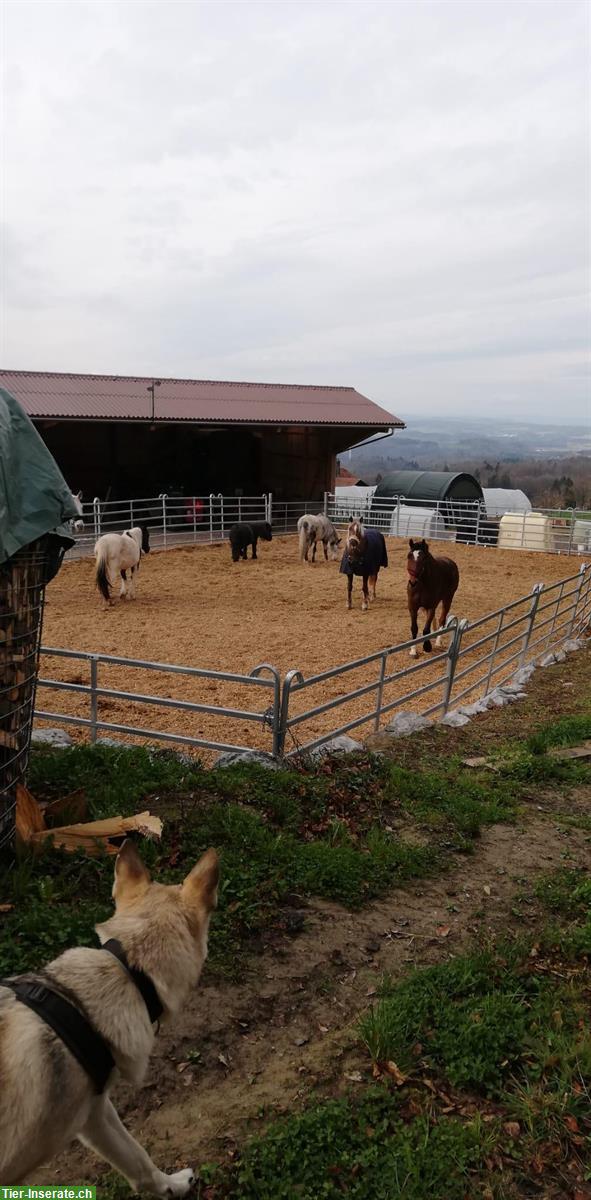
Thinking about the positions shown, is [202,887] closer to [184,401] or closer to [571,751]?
[571,751]

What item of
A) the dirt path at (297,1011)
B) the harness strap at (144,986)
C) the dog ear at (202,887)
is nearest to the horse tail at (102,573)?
the dirt path at (297,1011)

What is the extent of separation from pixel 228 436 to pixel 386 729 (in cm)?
1977

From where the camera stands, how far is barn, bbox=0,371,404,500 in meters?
20.7

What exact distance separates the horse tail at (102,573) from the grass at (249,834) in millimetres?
7280

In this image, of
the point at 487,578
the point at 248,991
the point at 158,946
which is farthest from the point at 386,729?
the point at 487,578

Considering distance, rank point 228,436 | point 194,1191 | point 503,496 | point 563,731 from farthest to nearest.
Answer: point 503,496 → point 228,436 → point 563,731 → point 194,1191

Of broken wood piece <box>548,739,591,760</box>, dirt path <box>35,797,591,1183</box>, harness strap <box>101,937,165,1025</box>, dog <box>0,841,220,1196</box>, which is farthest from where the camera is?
broken wood piece <box>548,739,591,760</box>

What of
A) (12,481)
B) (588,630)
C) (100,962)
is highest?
(12,481)

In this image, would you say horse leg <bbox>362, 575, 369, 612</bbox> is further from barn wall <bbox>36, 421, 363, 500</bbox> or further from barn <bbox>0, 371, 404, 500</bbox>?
barn wall <bbox>36, 421, 363, 500</bbox>

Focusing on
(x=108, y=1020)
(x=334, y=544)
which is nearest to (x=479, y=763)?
(x=108, y=1020)

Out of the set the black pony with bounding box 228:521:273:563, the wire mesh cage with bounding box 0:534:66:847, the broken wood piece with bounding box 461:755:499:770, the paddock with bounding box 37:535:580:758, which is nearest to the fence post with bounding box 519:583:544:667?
the paddock with bounding box 37:535:580:758

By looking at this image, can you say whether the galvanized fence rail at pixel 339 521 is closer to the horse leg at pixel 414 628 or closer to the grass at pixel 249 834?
the horse leg at pixel 414 628

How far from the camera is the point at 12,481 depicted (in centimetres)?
358

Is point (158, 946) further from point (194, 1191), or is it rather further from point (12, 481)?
point (12, 481)
